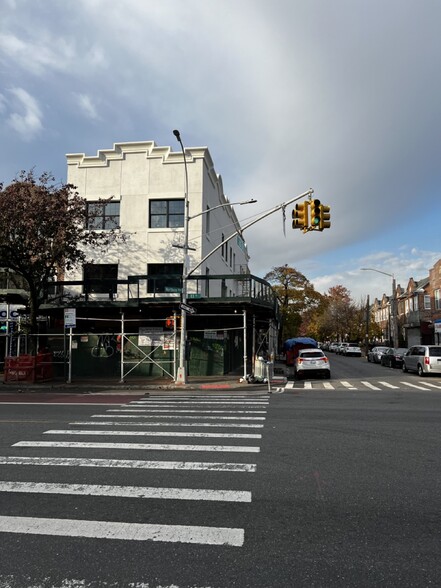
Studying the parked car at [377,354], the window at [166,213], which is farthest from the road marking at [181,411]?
the parked car at [377,354]

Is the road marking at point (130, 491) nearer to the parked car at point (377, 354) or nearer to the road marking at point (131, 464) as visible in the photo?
the road marking at point (131, 464)

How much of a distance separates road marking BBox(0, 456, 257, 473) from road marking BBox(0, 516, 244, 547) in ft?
6.31

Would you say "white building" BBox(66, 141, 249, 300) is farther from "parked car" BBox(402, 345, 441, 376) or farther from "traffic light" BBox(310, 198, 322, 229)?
"parked car" BBox(402, 345, 441, 376)

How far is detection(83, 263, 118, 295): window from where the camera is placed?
23547 mm

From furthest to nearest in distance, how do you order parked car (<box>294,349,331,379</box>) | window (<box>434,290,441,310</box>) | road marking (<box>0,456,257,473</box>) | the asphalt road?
window (<box>434,290,441,310</box>) < parked car (<box>294,349,331,379</box>) < road marking (<box>0,456,257,473</box>) < the asphalt road

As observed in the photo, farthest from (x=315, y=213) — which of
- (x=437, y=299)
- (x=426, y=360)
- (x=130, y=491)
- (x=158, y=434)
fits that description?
(x=437, y=299)

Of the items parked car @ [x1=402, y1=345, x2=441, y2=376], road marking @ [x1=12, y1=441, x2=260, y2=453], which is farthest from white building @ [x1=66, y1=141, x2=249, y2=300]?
road marking @ [x1=12, y1=441, x2=260, y2=453]

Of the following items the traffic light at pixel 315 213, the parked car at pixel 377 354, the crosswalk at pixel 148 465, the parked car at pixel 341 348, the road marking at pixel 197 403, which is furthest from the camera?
the parked car at pixel 341 348

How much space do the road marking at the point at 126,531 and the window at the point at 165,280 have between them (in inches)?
760

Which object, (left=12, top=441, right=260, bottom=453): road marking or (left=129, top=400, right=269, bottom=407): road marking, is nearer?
(left=12, top=441, right=260, bottom=453): road marking

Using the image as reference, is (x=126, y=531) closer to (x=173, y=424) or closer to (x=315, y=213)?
(x=173, y=424)

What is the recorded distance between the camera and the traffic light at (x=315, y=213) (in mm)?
14617

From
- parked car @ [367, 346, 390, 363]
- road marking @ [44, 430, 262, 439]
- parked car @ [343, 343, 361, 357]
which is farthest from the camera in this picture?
parked car @ [343, 343, 361, 357]

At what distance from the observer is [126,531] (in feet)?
13.8
